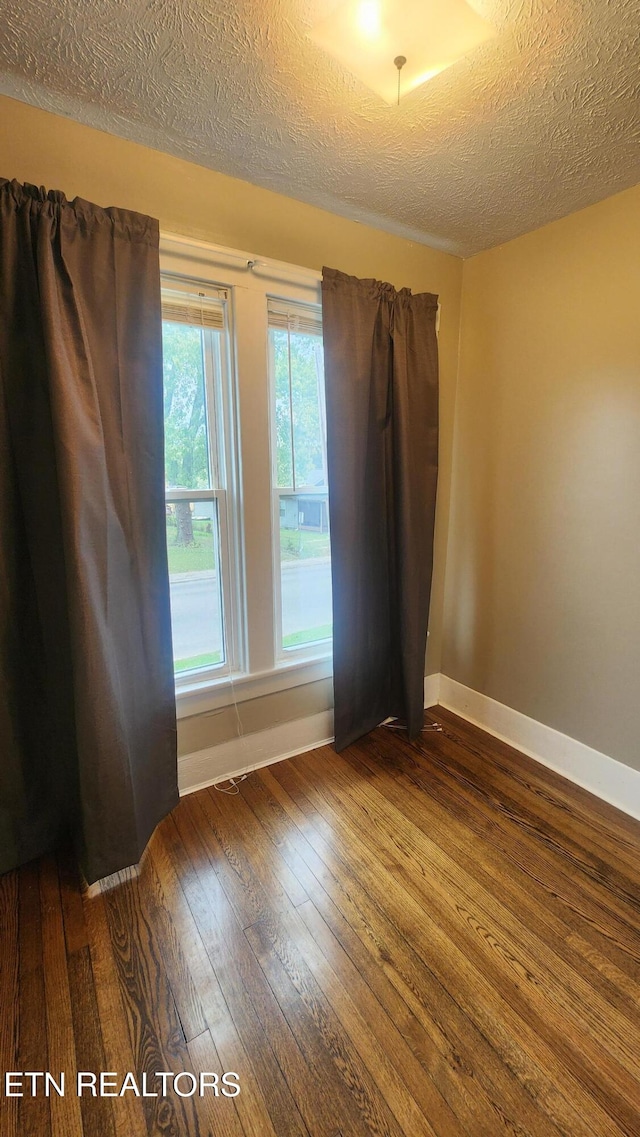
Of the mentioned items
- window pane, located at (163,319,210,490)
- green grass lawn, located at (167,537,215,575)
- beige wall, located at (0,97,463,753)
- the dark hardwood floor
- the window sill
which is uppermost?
beige wall, located at (0,97,463,753)

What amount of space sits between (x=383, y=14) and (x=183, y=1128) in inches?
99.6

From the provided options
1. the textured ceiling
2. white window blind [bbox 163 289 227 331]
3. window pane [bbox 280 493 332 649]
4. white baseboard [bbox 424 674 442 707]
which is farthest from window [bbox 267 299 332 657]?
white baseboard [bbox 424 674 442 707]

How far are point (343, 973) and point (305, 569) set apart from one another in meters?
1.49

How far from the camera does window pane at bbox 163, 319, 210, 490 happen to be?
1.81 metres

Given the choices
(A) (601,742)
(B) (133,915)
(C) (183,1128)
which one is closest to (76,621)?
(B) (133,915)

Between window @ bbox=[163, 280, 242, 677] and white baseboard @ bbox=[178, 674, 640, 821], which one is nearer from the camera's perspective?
window @ bbox=[163, 280, 242, 677]

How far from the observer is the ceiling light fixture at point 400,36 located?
1.07m

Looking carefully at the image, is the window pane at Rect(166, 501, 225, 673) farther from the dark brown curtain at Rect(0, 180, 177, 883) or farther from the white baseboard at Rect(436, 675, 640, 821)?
the white baseboard at Rect(436, 675, 640, 821)

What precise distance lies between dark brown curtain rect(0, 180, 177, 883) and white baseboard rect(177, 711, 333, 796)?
0.35 meters

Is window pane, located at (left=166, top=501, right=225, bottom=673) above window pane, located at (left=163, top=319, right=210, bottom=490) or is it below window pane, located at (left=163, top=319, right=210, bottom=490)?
below

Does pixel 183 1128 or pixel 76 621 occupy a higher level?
pixel 76 621

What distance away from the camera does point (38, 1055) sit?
1138 millimetres

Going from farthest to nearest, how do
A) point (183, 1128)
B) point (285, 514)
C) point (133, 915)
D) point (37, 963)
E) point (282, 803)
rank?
point (285, 514), point (282, 803), point (133, 915), point (37, 963), point (183, 1128)

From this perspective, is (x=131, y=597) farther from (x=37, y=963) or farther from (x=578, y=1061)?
(x=578, y=1061)
